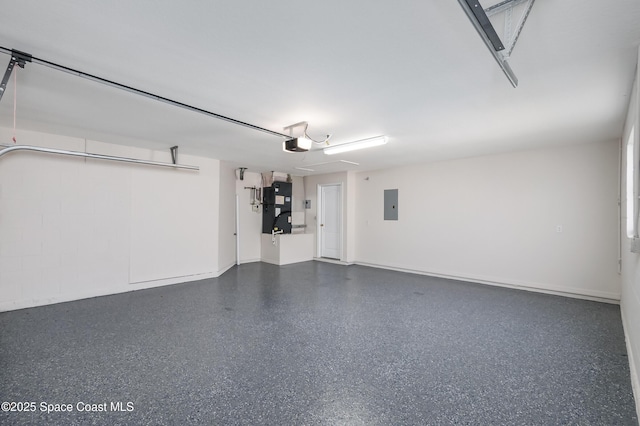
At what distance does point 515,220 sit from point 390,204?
2.45m

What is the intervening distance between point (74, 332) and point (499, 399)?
401 centimetres

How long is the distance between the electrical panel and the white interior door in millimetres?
941

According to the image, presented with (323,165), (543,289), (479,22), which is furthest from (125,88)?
(543,289)

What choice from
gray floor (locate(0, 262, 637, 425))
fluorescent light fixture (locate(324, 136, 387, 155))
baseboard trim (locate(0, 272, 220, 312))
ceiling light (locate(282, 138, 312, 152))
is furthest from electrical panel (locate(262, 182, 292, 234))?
ceiling light (locate(282, 138, 312, 152))

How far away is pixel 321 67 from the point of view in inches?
81.5

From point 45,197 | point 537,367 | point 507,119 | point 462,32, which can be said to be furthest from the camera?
point 45,197

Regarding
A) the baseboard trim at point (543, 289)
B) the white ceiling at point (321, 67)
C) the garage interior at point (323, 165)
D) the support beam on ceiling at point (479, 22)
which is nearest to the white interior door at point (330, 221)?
the garage interior at point (323, 165)

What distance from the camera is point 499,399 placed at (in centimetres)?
192

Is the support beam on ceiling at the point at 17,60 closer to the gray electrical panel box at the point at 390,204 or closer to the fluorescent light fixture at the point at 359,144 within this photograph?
the fluorescent light fixture at the point at 359,144

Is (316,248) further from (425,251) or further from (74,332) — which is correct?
(74,332)

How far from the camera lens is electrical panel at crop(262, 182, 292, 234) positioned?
7.14 meters

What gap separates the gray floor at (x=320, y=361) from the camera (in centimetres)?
180

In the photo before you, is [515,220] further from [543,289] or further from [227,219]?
[227,219]

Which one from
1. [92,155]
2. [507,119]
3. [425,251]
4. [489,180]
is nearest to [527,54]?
[507,119]
